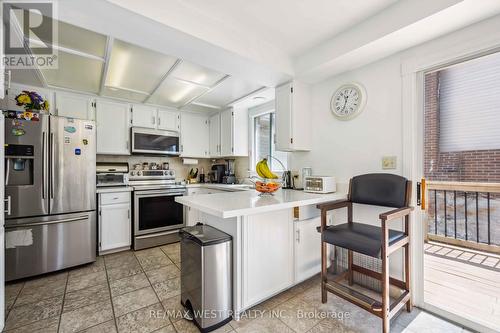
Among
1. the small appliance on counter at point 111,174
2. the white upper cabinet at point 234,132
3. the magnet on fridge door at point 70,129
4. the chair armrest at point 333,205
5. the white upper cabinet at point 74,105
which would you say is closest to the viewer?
the chair armrest at point 333,205

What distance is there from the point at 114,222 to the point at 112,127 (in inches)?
56.4

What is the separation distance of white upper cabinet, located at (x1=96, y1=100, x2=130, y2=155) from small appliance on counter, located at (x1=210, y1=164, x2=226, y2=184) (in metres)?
1.53

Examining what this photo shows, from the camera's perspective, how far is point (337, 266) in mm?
2422

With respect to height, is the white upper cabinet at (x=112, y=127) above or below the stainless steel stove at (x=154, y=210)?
above

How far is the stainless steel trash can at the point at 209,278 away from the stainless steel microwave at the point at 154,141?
7.68ft

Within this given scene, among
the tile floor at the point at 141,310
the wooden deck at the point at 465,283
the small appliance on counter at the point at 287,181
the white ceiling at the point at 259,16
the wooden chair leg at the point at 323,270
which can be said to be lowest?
the tile floor at the point at 141,310

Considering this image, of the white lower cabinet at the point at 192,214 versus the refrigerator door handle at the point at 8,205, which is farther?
the white lower cabinet at the point at 192,214

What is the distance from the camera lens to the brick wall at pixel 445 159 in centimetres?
181

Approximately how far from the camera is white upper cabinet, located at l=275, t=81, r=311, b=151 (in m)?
2.55

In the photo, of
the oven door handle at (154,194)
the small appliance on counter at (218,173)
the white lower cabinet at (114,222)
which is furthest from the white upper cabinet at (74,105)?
the small appliance on counter at (218,173)

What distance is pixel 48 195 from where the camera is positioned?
2.39 m

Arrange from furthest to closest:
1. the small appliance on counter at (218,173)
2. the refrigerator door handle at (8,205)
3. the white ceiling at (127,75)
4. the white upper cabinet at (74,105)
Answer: the small appliance on counter at (218,173) < the white upper cabinet at (74,105) < the refrigerator door handle at (8,205) < the white ceiling at (127,75)

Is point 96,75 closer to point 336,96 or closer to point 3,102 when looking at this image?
point 3,102

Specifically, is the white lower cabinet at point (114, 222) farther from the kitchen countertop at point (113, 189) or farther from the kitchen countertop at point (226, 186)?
the kitchen countertop at point (226, 186)
